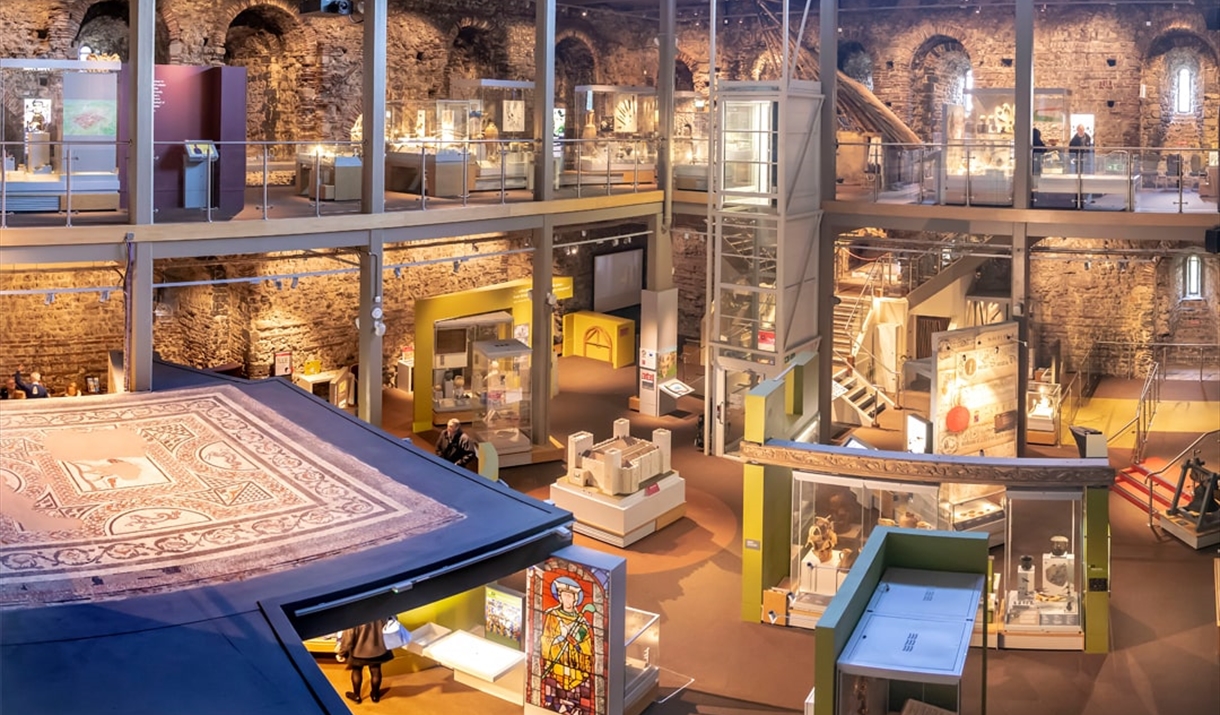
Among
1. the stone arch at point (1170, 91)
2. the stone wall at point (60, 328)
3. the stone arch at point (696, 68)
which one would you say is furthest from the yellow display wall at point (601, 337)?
the stone arch at point (1170, 91)

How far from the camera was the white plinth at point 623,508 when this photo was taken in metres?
14.2

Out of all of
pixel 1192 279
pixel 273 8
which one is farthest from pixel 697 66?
pixel 1192 279

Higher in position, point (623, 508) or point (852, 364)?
point (852, 364)

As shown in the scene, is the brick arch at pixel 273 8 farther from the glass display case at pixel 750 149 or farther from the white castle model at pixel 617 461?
the white castle model at pixel 617 461

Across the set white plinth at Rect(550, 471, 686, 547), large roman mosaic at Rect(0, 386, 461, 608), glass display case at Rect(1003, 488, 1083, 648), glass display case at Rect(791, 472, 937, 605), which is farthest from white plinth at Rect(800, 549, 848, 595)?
large roman mosaic at Rect(0, 386, 461, 608)

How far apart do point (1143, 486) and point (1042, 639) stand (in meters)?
5.29

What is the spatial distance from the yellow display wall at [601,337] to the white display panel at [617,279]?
111 cm

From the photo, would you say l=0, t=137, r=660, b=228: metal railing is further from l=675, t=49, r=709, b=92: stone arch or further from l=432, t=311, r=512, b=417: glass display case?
l=675, t=49, r=709, b=92: stone arch

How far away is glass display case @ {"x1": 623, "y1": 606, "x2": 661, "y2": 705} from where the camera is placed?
1031 cm

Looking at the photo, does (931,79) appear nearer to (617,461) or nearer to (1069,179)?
(1069,179)

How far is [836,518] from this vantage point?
12219mm

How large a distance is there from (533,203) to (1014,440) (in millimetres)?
6690

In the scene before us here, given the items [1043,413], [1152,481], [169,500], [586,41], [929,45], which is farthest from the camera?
[586,41]

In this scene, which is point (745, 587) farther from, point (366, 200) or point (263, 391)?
point (366, 200)
